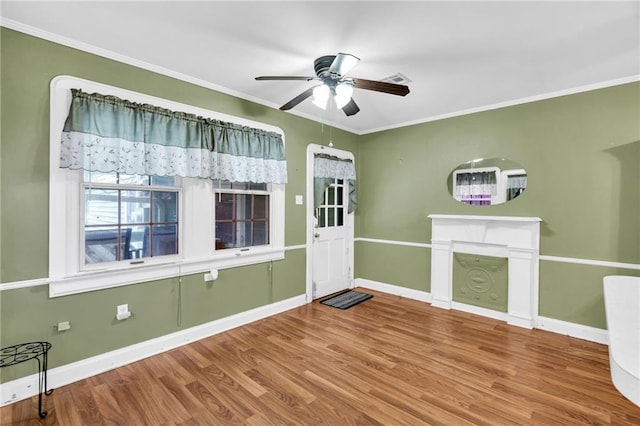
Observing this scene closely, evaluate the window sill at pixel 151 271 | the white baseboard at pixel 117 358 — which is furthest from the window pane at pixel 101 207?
the white baseboard at pixel 117 358

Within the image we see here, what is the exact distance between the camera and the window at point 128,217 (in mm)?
2553

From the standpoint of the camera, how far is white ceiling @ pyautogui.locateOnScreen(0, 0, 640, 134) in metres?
2.00

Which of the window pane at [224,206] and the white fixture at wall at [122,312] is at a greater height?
the window pane at [224,206]

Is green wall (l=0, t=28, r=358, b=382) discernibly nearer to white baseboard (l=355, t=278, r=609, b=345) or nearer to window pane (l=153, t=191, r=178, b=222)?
window pane (l=153, t=191, r=178, b=222)

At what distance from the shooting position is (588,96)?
3205 mm

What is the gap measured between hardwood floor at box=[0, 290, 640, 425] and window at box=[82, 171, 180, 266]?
1.02 metres

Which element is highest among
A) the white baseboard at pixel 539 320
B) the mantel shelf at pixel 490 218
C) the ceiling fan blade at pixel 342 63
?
the ceiling fan blade at pixel 342 63

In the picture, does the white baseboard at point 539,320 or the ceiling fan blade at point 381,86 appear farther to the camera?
the white baseboard at point 539,320

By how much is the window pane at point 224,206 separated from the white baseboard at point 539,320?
273cm

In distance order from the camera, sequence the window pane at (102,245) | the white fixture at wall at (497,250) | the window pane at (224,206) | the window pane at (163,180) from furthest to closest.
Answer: the white fixture at wall at (497,250), the window pane at (224,206), the window pane at (163,180), the window pane at (102,245)

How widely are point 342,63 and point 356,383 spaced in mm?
2496

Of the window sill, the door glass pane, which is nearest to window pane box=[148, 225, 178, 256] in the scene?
the window sill

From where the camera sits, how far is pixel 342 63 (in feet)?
7.47

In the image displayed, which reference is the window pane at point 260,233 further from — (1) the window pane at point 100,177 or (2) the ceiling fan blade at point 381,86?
(2) the ceiling fan blade at point 381,86
